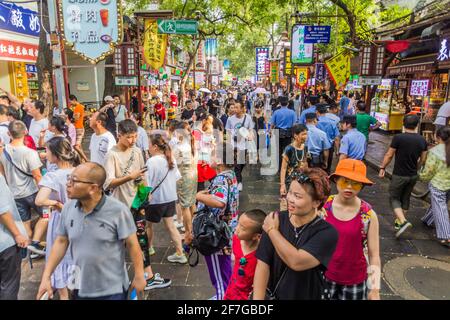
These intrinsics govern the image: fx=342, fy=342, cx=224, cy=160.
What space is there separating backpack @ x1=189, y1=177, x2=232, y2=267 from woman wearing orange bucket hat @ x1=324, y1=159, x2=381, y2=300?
0.91 meters

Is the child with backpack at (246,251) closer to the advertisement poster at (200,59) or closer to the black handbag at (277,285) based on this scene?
the black handbag at (277,285)

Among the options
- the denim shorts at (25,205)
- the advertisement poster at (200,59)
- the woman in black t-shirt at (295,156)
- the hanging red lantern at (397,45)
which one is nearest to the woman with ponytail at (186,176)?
the woman in black t-shirt at (295,156)

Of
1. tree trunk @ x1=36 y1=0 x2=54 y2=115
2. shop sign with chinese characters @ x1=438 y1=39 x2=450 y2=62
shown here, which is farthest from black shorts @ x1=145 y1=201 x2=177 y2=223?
shop sign with chinese characters @ x1=438 y1=39 x2=450 y2=62

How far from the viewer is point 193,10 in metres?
17.5

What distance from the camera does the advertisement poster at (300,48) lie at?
1410 cm

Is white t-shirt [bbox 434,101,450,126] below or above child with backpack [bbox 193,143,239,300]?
above

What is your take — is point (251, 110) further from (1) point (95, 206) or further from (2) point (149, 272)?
(1) point (95, 206)

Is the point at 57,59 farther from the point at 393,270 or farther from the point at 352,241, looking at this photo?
the point at 393,270

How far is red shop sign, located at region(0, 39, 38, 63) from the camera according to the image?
11.9 metres

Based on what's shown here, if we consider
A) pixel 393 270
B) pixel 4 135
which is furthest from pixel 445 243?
pixel 4 135

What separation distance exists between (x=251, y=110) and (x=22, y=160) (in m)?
15.2

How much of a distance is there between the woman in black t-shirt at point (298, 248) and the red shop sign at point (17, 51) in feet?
43.0

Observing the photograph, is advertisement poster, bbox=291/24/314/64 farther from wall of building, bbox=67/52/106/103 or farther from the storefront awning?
wall of building, bbox=67/52/106/103

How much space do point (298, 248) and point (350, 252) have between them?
781 millimetres
